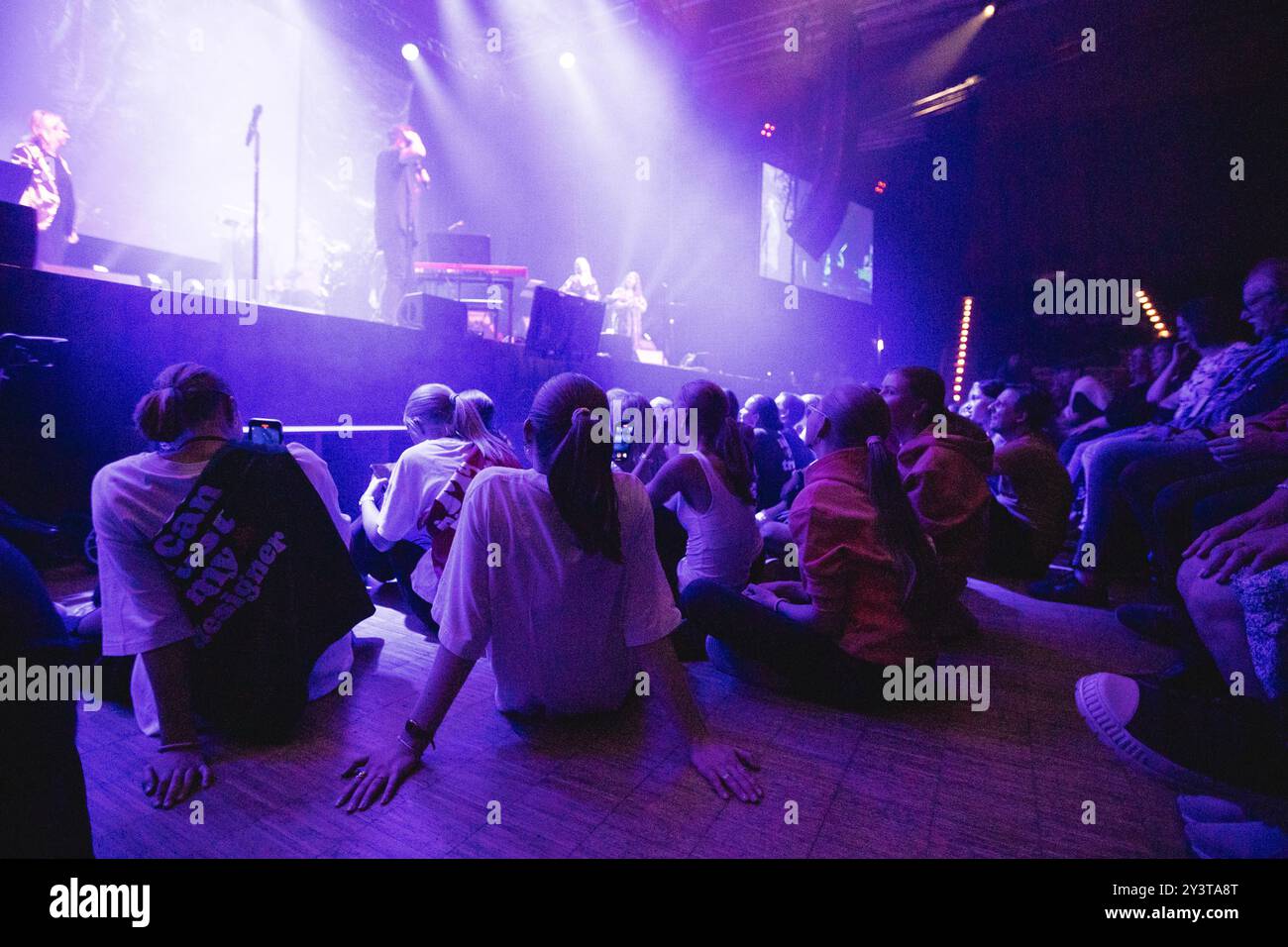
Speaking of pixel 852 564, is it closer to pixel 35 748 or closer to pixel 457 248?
pixel 35 748

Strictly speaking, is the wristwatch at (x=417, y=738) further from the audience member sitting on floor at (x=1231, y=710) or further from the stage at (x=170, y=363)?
the stage at (x=170, y=363)

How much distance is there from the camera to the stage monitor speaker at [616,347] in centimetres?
664

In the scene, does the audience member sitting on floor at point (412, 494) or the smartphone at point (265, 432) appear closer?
the smartphone at point (265, 432)

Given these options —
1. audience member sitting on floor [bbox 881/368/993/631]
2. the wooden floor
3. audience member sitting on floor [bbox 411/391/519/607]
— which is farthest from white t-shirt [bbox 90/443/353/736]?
audience member sitting on floor [bbox 881/368/993/631]

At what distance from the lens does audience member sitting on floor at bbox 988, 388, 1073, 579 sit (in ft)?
11.3

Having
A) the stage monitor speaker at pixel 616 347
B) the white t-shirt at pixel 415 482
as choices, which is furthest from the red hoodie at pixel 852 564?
the stage monitor speaker at pixel 616 347

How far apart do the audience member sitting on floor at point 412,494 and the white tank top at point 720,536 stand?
3.23ft

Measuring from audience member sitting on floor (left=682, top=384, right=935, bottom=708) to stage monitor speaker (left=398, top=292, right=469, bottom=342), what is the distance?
388 cm

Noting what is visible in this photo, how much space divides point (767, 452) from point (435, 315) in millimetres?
2988

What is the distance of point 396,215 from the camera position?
6.91 meters

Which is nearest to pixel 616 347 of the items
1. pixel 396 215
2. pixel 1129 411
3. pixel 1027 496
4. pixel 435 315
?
pixel 435 315

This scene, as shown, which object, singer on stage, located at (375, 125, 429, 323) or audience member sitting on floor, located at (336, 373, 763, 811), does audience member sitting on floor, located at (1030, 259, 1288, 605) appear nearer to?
audience member sitting on floor, located at (336, 373, 763, 811)

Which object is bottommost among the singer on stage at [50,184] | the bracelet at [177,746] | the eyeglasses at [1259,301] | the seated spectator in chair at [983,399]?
the bracelet at [177,746]
